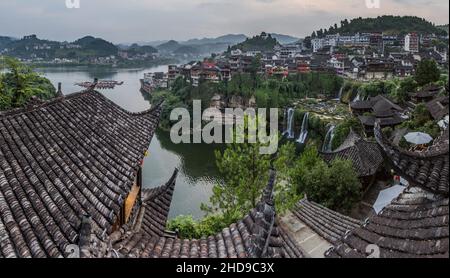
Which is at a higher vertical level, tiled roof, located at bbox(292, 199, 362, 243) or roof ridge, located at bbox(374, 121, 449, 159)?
roof ridge, located at bbox(374, 121, 449, 159)

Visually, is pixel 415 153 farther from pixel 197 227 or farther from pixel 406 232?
pixel 197 227

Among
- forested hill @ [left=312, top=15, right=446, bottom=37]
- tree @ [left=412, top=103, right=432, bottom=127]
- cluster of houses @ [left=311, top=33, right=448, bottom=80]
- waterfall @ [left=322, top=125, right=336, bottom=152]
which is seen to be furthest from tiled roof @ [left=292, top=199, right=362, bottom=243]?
forested hill @ [left=312, top=15, right=446, bottom=37]

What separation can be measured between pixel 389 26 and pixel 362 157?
340ft

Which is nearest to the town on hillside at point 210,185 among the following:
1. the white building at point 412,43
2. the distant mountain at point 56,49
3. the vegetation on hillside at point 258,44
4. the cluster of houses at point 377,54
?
the cluster of houses at point 377,54

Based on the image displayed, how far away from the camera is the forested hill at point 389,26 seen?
107m

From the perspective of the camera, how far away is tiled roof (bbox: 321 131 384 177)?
23.7 meters

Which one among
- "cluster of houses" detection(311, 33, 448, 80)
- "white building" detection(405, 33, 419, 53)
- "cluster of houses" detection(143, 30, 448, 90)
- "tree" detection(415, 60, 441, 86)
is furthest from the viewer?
"white building" detection(405, 33, 419, 53)

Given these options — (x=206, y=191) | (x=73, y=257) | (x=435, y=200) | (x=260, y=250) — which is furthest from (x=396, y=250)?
(x=206, y=191)

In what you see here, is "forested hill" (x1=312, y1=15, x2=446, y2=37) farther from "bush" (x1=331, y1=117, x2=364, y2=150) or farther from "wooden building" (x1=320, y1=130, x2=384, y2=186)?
"wooden building" (x1=320, y1=130, x2=384, y2=186)

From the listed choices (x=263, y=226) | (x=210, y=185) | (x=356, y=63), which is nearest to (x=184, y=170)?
(x=210, y=185)

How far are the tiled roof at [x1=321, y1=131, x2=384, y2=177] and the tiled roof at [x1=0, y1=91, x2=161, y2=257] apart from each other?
17.0m

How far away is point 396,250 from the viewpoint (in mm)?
4094

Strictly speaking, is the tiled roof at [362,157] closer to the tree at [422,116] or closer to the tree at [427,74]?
the tree at [422,116]

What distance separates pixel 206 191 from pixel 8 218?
25861 mm
